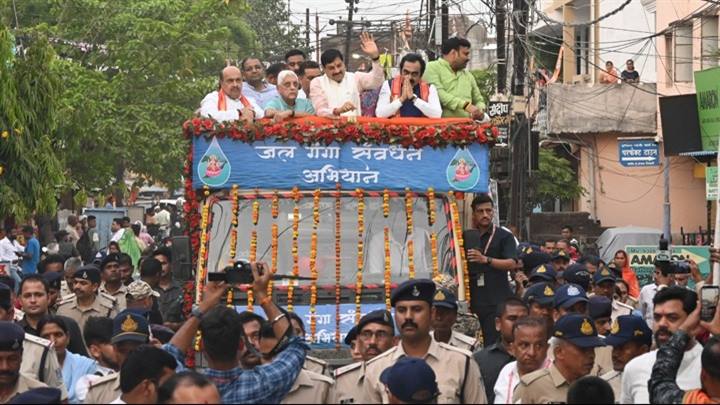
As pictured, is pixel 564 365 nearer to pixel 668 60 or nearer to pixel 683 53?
pixel 683 53

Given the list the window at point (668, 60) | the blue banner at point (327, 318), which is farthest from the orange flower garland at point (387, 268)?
the window at point (668, 60)

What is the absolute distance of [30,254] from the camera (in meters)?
27.4

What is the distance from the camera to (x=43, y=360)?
9906 mm

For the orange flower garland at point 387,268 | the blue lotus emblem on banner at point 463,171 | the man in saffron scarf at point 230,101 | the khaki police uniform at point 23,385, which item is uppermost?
the man in saffron scarf at point 230,101

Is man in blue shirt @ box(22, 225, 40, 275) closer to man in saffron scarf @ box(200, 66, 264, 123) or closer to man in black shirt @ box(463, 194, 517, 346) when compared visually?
man in saffron scarf @ box(200, 66, 264, 123)

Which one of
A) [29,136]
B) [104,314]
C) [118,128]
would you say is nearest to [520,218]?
[29,136]

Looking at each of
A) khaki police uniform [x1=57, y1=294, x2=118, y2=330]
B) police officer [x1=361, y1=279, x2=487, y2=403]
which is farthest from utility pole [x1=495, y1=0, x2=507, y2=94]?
police officer [x1=361, y1=279, x2=487, y2=403]

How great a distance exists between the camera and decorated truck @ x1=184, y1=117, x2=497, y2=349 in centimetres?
1336

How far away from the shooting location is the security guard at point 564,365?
8.39 metres

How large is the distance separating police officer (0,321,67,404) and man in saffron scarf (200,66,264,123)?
5562 millimetres

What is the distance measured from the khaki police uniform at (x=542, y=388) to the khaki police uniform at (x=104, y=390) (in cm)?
210

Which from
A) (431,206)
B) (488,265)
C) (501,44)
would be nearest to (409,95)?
A: (431,206)

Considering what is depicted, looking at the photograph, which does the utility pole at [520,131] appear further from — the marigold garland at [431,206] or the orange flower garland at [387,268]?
the orange flower garland at [387,268]

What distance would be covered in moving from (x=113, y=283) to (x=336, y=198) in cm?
259
